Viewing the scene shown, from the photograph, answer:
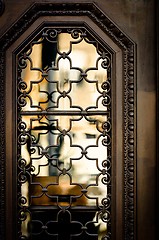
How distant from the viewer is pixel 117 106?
1.39 m

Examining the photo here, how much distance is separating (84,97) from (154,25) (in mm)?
388

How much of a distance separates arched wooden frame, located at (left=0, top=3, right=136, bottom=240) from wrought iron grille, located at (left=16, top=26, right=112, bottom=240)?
0.04 meters

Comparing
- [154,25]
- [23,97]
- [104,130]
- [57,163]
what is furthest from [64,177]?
[154,25]

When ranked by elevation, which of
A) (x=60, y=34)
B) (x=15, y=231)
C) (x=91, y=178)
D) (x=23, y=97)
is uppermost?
(x=60, y=34)

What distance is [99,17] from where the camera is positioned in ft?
4.57

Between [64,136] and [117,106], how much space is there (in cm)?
24

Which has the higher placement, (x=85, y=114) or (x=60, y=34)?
(x=60, y=34)

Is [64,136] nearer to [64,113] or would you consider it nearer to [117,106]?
[64,113]

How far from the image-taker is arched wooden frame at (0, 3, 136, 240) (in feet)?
4.54

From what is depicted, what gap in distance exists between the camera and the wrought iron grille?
139 cm

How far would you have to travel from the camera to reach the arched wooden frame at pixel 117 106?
138 centimetres

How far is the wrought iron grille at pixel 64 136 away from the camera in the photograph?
1.39m

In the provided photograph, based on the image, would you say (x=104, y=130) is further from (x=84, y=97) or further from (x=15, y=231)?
(x=15, y=231)

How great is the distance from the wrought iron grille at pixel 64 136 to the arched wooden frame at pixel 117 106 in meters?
0.04
